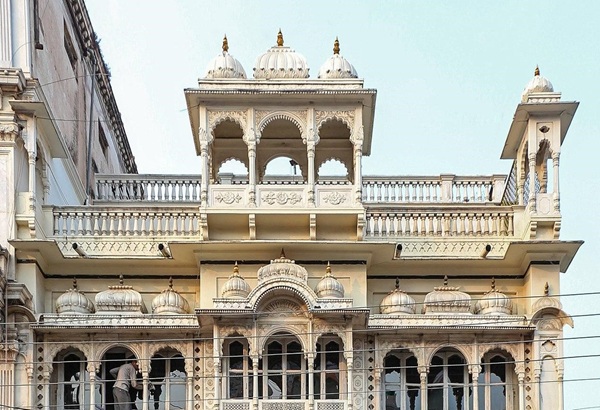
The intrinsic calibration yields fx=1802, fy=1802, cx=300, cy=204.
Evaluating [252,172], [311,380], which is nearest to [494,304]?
[311,380]

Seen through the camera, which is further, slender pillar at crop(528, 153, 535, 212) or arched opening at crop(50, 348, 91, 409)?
slender pillar at crop(528, 153, 535, 212)

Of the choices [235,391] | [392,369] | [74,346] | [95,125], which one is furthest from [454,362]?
[95,125]

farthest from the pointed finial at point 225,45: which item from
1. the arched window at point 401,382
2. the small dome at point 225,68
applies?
the arched window at point 401,382

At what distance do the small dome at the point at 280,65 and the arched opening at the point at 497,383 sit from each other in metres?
6.71

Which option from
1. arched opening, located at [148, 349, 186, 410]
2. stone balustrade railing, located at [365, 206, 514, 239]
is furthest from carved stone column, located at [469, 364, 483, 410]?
arched opening, located at [148, 349, 186, 410]

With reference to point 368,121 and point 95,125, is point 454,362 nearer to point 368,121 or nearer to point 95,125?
point 368,121

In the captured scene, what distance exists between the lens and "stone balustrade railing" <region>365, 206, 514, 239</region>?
3534 cm

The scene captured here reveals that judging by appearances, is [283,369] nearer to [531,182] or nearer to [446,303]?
[446,303]

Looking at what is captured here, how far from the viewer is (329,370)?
111 ft

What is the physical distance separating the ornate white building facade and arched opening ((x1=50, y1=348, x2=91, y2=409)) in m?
0.04

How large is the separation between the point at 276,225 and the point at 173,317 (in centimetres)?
271

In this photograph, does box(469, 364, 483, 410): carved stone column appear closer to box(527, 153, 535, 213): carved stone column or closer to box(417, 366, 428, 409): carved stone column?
box(417, 366, 428, 409): carved stone column

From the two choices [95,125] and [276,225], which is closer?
[276,225]

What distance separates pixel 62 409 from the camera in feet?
112
